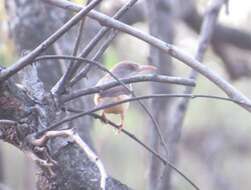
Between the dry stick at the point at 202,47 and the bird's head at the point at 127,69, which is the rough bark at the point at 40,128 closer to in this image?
the bird's head at the point at 127,69

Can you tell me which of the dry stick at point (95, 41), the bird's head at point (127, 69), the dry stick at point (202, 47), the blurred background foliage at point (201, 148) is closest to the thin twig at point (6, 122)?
the dry stick at point (95, 41)

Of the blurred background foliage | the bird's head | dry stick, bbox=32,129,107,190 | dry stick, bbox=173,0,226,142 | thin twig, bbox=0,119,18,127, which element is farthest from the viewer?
the blurred background foliage

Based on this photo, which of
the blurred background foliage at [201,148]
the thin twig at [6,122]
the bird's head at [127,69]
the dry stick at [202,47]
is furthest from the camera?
the blurred background foliage at [201,148]

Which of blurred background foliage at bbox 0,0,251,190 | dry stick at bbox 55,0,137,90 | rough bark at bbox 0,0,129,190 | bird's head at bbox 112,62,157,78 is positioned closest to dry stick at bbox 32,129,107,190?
rough bark at bbox 0,0,129,190

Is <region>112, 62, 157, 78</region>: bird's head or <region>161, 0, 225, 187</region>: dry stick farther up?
<region>161, 0, 225, 187</region>: dry stick

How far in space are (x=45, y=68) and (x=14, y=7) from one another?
325 millimetres

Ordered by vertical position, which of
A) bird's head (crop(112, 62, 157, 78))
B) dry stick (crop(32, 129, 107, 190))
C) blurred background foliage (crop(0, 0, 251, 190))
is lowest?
dry stick (crop(32, 129, 107, 190))

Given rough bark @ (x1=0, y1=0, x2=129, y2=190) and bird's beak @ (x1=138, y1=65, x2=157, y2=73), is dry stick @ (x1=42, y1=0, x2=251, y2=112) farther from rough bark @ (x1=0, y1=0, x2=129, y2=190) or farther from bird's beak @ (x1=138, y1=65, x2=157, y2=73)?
bird's beak @ (x1=138, y1=65, x2=157, y2=73)

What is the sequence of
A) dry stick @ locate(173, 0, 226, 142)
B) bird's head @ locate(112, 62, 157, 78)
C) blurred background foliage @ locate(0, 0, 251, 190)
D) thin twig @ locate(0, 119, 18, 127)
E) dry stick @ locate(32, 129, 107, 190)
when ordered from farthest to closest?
1. blurred background foliage @ locate(0, 0, 251, 190)
2. dry stick @ locate(173, 0, 226, 142)
3. bird's head @ locate(112, 62, 157, 78)
4. thin twig @ locate(0, 119, 18, 127)
5. dry stick @ locate(32, 129, 107, 190)

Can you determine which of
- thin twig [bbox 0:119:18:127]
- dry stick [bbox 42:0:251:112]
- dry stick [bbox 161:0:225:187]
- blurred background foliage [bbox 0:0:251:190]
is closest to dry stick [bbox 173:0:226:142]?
dry stick [bbox 161:0:225:187]

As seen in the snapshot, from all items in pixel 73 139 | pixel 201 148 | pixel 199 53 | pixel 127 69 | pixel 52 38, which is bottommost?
pixel 73 139

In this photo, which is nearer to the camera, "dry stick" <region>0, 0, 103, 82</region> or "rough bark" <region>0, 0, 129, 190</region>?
"dry stick" <region>0, 0, 103, 82</region>

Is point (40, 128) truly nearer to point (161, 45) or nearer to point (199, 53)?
point (161, 45)

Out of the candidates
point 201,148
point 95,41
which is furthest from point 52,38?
point 201,148
